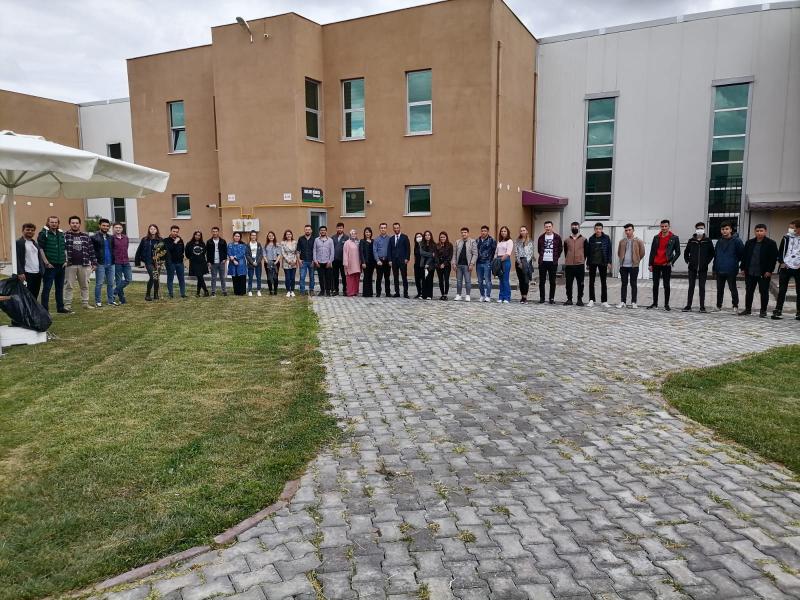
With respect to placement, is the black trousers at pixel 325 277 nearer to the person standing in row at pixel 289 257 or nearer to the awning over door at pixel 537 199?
the person standing in row at pixel 289 257

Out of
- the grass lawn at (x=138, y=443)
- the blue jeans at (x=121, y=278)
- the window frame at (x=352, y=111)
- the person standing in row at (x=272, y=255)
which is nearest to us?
the grass lawn at (x=138, y=443)

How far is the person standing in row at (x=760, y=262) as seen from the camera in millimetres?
11812

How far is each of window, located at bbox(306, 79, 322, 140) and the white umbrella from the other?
10.6m

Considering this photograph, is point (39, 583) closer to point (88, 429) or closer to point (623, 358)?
point (88, 429)

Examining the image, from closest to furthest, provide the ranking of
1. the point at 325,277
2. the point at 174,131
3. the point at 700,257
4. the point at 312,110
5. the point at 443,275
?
the point at 700,257 < the point at 443,275 < the point at 325,277 < the point at 312,110 < the point at 174,131

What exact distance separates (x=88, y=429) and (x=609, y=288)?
15236 millimetres

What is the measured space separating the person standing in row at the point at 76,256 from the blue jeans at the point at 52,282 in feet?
1.12

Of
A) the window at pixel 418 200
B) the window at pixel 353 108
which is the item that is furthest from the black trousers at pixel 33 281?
the window at pixel 353 108

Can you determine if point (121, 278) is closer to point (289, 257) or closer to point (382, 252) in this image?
point (289, 257)

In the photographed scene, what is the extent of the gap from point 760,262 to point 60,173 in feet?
41.7

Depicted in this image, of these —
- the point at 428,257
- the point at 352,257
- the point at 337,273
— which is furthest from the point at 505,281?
the point at 337,273

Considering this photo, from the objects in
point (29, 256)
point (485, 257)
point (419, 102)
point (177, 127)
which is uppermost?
point (419, 102)

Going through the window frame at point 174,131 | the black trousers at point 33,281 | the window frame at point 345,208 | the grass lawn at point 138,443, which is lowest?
the grass lawn at point 138,443

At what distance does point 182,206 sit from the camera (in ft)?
78.5
